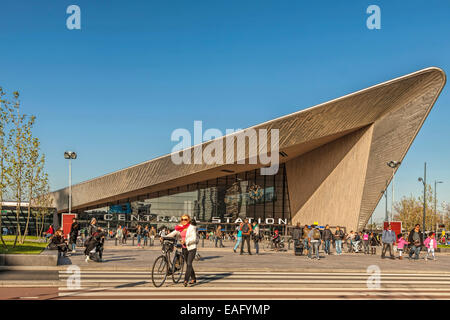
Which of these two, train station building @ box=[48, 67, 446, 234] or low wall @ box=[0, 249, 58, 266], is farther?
train station building @ box=[48, 67, 446, 234]

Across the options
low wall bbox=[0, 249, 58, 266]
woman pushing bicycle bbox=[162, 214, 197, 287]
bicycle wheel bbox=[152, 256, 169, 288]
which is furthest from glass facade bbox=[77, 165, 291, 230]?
bicycle wheel bbox=[152, 256, 169, 288]

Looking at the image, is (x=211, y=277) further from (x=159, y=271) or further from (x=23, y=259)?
(x=23, y=259)

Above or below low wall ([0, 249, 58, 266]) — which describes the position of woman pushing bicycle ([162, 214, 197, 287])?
above

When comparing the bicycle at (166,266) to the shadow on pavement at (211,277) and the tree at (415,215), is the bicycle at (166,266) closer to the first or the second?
the shadow on pavement at (211,277)

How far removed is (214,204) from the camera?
4391 centimetres

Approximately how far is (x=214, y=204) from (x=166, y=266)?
35.0 metres

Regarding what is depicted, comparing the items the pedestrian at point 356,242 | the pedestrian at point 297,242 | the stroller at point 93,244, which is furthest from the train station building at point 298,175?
the stroller at point 93,244

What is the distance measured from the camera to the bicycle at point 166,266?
28.3ft

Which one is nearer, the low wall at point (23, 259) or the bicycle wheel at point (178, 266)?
the bicycle wheel at point (178, 266)

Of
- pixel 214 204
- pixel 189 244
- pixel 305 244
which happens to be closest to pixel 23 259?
pixel 189 244

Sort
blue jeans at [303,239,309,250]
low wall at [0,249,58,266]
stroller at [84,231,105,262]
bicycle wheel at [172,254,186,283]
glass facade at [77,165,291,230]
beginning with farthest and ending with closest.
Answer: glass facade at [77,165,291,230]
blue jeans at [303,239,309,250]
stroller at [84,231,105,262]
low wall at [0,249,58,266]
bicycle wheel at [172,254,186,283]

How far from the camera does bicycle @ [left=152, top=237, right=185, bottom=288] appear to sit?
864cm

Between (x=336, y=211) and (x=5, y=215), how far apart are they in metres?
33.3

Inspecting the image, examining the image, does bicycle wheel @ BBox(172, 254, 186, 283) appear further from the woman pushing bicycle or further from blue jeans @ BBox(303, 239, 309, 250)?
blue jeans @ BBox(303, 239, 309, 250)
